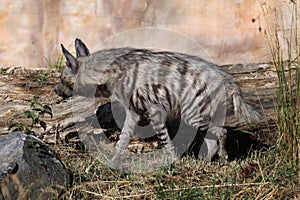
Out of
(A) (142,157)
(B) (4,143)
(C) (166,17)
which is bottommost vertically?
(A) (142,157)

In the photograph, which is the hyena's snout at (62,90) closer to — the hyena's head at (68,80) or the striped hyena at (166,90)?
the hyena's head at (68,80)

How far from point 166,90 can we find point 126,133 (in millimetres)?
571

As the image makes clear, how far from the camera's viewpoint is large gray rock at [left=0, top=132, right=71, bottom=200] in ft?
13.9

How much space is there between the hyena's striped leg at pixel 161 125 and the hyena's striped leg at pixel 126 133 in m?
0.17

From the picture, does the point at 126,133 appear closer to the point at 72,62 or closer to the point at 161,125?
the point at 161,125

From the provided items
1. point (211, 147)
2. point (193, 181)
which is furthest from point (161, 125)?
point (193, 181)

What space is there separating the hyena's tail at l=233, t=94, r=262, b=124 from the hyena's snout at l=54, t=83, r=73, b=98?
57.2 inches

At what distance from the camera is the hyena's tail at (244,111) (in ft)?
18.1

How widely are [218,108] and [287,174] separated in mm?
1056

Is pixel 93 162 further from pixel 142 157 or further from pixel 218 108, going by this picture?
pixel 218 108

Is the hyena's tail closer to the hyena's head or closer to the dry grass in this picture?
the dry grass

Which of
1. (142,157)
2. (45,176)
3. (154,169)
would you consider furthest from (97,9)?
(45,176)

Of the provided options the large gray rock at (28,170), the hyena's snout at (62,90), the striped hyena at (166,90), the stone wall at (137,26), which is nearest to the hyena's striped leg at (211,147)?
the striped hyena at (166,90)

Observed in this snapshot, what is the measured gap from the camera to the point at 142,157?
18.7 ft
